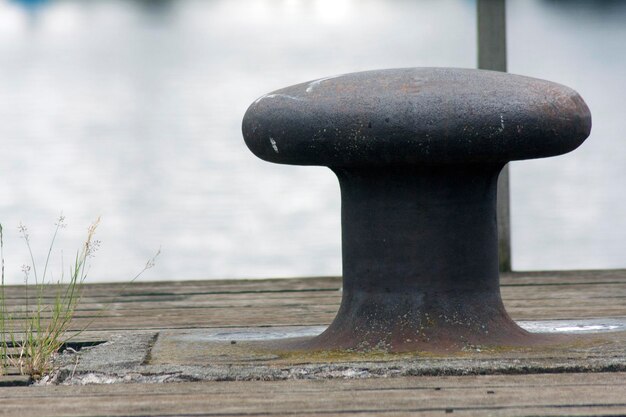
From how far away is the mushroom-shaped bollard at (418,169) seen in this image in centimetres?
287

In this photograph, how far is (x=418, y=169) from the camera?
3043mm

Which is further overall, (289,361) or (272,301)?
(272,301)

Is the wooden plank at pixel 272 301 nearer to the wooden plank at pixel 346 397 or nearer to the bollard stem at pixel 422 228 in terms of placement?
the bollard stem at pixel 422 228

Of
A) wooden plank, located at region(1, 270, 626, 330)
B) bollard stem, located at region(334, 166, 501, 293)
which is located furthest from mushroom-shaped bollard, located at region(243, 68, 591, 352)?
wooden plank, located at region(1, 270, 626, 330)

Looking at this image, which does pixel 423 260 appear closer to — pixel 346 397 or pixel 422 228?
pixel 422 228

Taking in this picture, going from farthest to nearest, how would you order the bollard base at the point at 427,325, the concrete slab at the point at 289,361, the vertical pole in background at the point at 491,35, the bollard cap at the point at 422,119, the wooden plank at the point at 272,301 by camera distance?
the vertical pole in background at the point at 491,35
the wooden plank at the point at 272,301
the bollard base at the point at 427,325
the bollard cap at the point at 422,119
the concrete slab at the point at 289,361

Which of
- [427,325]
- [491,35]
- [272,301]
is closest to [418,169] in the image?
[427,325]

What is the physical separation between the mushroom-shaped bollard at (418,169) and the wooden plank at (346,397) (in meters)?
0.42

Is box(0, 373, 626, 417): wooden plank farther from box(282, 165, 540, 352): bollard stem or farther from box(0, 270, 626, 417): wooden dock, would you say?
box(282, 165, 540, 352): bollard stem

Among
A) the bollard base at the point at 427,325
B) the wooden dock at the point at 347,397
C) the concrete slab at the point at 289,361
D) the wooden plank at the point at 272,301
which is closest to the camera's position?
the wooden dock at the point at 347,397

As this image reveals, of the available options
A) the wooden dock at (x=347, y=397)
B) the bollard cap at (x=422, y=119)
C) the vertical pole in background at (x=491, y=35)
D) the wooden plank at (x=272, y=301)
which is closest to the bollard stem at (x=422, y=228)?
the bollard cap at (x=422, y=119)

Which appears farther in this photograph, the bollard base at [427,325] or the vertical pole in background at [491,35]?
the vertical pole in background at [491,35]

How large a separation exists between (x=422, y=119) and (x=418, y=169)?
0.23 meters

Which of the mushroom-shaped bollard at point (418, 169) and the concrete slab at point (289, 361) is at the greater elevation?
the mushroom-shaped bollard at point (418, 169)
